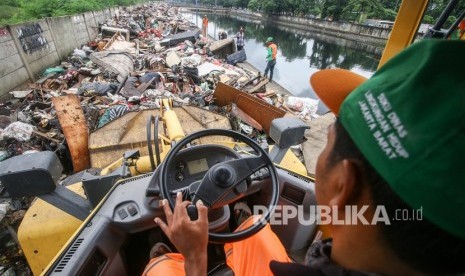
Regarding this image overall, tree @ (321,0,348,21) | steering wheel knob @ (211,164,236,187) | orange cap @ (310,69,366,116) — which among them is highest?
orange cap @ (310,69,366,116)

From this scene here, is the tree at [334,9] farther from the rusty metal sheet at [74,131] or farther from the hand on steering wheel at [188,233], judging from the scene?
the hand on steering wheel at [188,233]

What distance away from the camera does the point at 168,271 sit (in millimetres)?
1527

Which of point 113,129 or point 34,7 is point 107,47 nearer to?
point 34,7

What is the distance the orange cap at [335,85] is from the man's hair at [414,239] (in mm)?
468

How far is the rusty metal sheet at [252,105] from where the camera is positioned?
605cm

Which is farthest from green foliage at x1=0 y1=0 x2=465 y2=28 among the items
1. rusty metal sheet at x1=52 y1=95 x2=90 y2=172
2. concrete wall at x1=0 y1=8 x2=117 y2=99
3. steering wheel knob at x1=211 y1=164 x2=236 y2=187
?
rusty metal sheet at x1=52 y1=95 x2=90 y2=172

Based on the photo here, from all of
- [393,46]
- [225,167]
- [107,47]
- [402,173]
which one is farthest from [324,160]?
[107,47]

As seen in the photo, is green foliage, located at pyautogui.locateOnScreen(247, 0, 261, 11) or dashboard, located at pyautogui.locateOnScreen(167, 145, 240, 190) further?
green foliage, located at pyautogui.locateOnScreen(247, 0, 261, 11)

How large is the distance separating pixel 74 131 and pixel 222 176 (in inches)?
154

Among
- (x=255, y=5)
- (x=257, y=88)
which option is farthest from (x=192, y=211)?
(x=255, y=5)

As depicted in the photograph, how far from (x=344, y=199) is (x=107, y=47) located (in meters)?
13.7

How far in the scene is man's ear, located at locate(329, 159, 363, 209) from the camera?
69 cm

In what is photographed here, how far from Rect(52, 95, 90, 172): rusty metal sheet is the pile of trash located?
1.37 ft

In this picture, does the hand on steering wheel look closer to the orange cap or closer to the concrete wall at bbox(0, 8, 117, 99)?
the orange cap
